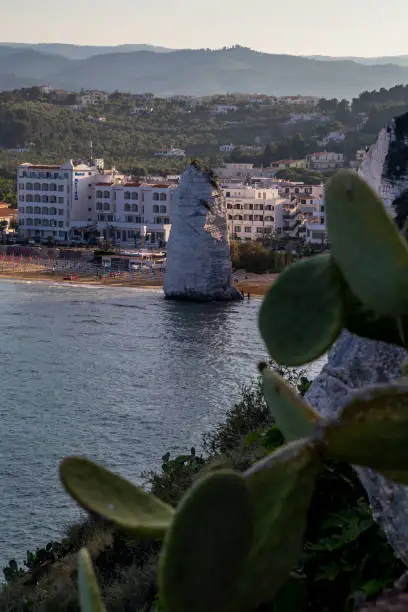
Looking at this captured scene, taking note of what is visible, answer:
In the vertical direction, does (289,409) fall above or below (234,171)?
above

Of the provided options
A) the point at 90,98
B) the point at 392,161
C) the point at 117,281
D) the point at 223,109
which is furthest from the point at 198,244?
the point at 90,98

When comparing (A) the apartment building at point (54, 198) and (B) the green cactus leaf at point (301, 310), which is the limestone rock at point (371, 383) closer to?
(B) the green cactus leaf at point (301, 310)

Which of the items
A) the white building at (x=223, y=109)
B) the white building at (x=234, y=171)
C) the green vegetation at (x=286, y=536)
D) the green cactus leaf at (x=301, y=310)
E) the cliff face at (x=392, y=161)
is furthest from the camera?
the white building at (x=223, y=109)

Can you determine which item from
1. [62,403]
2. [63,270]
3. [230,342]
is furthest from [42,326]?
[63,270]

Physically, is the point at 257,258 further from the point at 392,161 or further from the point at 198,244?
the point at 392,161

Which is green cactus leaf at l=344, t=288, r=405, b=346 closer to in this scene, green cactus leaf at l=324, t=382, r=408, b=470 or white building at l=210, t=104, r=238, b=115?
green cactus leaf at l=324, t=382, r=408, b=470

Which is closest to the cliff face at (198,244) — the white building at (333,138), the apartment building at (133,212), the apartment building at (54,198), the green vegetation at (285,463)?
the apartment building at (133,212)
